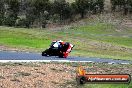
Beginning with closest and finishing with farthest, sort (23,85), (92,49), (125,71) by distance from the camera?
(23,85) < (125,71) < (92,49)

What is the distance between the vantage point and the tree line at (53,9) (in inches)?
4377

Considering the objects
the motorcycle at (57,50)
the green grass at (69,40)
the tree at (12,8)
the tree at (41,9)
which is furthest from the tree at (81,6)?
the motorcycle at (57,50)

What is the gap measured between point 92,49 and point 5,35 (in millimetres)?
13043

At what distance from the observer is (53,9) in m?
113

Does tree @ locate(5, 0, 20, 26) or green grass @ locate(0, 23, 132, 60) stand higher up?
tree @ locate(5, 0, 20, 26)

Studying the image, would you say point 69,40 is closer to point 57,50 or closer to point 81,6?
point 57,50

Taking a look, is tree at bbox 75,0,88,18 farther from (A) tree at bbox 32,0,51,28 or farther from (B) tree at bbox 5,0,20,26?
(B) tree at bbox 5,0,20,26

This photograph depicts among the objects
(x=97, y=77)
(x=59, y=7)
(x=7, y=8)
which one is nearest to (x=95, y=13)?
(x=59, y=7)

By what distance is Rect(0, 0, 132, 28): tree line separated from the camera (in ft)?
365

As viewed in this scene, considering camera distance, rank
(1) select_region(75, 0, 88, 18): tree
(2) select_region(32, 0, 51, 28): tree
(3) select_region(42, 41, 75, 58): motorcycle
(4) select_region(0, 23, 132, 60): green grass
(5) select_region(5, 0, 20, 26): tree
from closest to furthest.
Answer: (3) select_region(42, 41, 75, 58): motorcycle → (4) select_region(0, 23, 132, 60): green grass → (5) select_region(5, 0, 20, 26): tree → (2) select_region(32, 0, 51, 28): tree → (1) select_region(75, 0, 88, 18): tree

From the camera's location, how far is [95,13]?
117438 millimetres

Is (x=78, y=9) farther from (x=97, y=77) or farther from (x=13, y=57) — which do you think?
(x=97, y=77)

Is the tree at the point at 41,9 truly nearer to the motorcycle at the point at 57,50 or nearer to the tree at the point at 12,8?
the tree at the point at 12,8

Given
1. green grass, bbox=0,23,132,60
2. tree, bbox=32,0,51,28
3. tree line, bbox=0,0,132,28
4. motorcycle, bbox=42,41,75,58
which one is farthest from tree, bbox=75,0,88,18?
motorcycle, bbox=42,41,75,58
